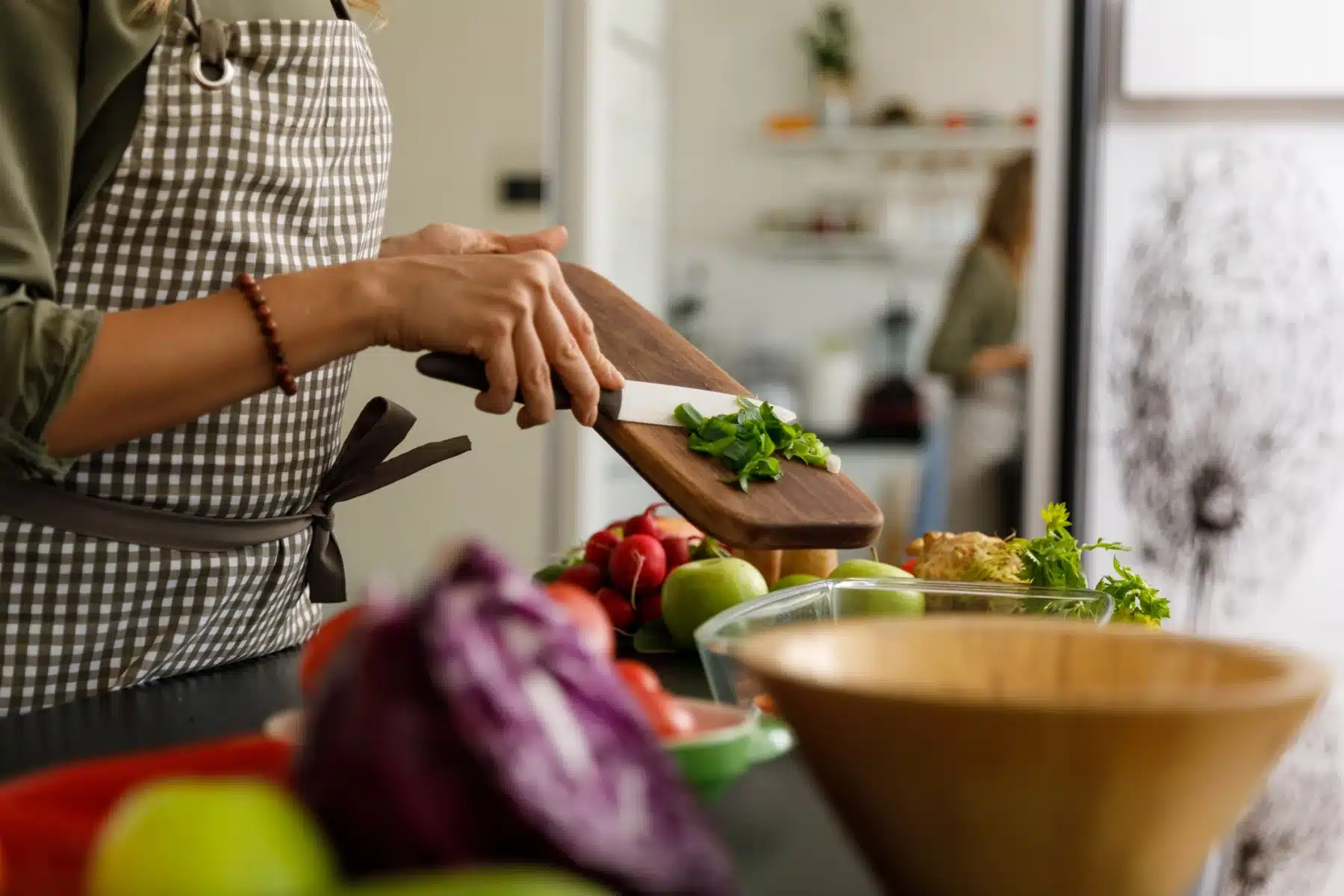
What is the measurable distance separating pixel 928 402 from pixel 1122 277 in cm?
208

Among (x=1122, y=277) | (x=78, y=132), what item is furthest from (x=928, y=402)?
(x=78, y=132)

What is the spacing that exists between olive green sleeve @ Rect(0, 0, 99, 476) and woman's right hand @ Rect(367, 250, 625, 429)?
21 centimetres

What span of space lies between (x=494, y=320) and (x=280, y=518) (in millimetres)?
297

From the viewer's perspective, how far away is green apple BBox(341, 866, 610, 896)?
1.02 ft

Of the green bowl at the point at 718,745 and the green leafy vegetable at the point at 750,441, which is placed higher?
the green leafy vegetable at the point at 750,441

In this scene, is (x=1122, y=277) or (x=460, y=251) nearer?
(x=460, y=251)

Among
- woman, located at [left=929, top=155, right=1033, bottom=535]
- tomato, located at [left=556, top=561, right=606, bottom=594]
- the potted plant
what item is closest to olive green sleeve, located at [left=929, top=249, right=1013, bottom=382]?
woman, located at [left=929, top=155, right=1033, bottom=535]

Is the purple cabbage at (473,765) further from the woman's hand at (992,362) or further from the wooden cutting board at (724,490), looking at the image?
the woman's hand at (992,362)

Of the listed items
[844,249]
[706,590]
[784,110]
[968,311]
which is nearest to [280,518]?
[706,590]

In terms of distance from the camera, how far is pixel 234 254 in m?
1.09

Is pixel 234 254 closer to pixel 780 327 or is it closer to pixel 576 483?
pixel 576 483

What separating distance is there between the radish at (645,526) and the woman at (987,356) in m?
2.50

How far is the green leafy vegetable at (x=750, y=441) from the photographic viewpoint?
101cm

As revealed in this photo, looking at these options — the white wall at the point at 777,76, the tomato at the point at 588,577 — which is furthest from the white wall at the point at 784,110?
the tomato at the point at 588,577
